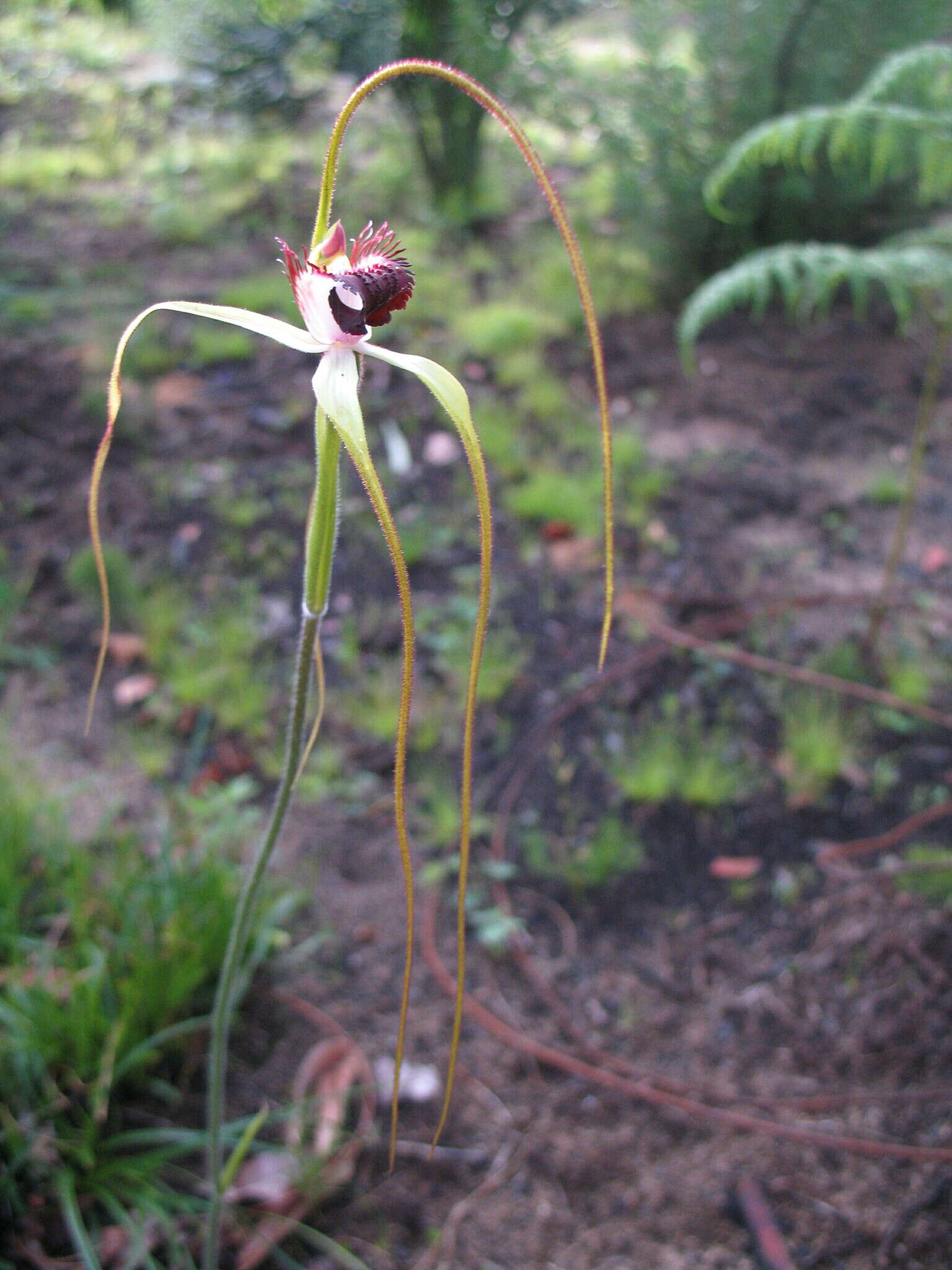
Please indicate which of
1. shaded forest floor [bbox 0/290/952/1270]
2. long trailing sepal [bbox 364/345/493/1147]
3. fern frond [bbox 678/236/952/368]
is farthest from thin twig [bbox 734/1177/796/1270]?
fern frond [bbox 678/236/952/368]

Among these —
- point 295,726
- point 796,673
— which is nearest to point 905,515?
point 796,673

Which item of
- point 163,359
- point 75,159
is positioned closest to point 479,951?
point 163,359

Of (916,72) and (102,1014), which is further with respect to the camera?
(916,72)

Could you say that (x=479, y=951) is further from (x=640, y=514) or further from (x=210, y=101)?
(x=210, y=101)

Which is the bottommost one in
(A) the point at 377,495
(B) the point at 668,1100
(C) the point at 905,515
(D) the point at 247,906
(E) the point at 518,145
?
(B) the point at 668,1100

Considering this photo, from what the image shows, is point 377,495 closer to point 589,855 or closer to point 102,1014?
point 102,1014

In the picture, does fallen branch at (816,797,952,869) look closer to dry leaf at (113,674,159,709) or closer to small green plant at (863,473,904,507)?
small green plant at (863,473,904,507)

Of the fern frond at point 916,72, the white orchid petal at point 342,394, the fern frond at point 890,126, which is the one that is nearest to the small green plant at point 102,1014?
the white orchid petal at point 342,394
